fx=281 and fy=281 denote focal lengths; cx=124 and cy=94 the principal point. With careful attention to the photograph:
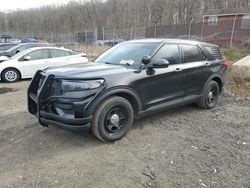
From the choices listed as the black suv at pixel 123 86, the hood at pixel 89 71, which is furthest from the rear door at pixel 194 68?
the hood at pixel 89 71

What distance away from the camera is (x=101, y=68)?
469cm

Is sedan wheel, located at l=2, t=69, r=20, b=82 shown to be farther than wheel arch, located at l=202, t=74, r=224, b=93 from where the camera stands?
Yes

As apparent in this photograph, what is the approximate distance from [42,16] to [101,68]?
7153cm

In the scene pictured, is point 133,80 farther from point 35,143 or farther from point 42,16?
point 42,16

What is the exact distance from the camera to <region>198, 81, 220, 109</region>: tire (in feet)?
20.4

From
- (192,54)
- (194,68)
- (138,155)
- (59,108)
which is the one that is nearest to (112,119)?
(138,155)

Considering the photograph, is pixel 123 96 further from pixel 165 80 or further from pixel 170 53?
pixel 170 53

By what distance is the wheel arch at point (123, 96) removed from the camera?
418cm

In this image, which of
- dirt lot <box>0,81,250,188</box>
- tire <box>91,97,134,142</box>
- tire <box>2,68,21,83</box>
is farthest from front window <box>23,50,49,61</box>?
tire <box>91,97,134,142</box>

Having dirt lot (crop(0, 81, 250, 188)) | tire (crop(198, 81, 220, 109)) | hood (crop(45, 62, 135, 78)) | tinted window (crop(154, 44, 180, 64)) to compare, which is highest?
tinted window (crop(154, 44, 180, 64))

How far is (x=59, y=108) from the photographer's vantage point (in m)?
4.28

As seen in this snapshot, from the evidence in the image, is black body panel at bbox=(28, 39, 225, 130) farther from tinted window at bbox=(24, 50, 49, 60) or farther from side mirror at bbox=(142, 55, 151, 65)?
tinted window at bbox=(24, 50, 49, 60)

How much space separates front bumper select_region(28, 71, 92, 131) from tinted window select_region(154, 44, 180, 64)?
1.78 metres

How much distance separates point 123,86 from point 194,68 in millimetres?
1983
